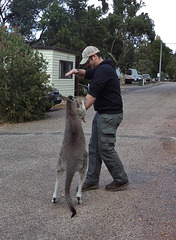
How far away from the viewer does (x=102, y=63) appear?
451 centimetres

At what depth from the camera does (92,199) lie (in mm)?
4539

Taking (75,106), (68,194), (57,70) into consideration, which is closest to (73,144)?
(75,106)

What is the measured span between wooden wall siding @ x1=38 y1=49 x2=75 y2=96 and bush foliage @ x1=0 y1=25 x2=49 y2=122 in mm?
5756

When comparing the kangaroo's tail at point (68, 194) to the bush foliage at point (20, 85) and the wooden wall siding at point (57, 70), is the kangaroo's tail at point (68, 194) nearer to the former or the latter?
the bush foliage at point (20, 85)

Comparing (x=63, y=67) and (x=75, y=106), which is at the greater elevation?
(x=63, y=67)

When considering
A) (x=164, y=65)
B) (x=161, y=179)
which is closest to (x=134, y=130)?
(x=161, y=179)

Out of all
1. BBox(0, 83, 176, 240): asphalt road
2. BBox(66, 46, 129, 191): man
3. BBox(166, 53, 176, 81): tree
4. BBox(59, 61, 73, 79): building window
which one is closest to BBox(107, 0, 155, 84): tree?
BBox(59, 61, 73, 79): building window

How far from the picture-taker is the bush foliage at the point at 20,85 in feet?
38.1

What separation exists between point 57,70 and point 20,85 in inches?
300

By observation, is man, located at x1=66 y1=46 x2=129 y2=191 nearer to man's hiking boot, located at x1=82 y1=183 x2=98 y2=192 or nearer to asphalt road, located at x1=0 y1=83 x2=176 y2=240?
man's hiking boot, located at x1=82 y1=183 x2=98 y2=192

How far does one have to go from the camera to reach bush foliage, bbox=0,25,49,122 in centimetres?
1162

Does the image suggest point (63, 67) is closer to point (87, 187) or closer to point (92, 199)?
point (87, 187)

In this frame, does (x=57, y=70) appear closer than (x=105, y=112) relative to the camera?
No

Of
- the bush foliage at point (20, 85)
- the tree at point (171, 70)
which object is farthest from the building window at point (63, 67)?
the tree at point (171, 70)
